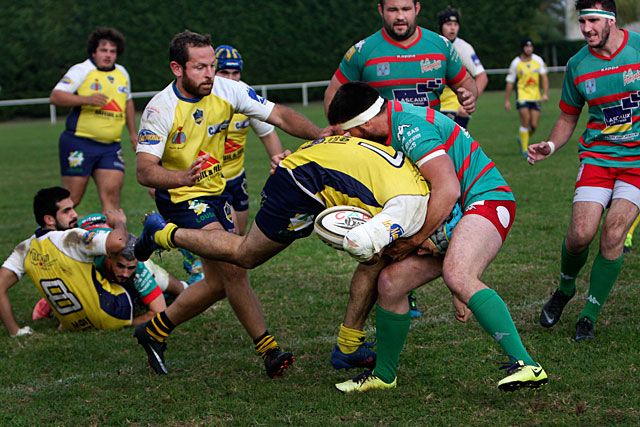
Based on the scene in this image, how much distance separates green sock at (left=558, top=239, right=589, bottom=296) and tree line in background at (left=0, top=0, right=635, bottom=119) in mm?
31055

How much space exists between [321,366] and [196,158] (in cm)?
161

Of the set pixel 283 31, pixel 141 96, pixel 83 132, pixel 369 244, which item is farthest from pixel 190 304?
pixel 283 31

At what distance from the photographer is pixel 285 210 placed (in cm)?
446

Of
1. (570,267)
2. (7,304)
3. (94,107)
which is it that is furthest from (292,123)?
(94,107)

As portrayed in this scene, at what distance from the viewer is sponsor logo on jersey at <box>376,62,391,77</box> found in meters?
6.31

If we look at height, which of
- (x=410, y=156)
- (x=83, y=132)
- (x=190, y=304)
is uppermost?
(x=410, y=156)

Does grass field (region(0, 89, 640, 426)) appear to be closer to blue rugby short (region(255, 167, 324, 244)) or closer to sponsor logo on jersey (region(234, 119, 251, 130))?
blue rugby short (region(255, 167, 324, 244))

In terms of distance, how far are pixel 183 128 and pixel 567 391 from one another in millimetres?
2917

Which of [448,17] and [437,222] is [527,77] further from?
[437,222]

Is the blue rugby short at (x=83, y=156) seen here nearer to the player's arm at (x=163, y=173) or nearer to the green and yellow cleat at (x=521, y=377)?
the player's arm at (x=163, y=173)

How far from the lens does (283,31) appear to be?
36.6 meters

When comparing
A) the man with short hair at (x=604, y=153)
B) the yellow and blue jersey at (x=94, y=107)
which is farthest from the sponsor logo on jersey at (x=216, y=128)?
the yellow and blue jersey at (x=94, y=107)

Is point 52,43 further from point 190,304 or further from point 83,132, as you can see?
point 190,304

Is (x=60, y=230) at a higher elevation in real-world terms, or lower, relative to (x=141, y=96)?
higher
